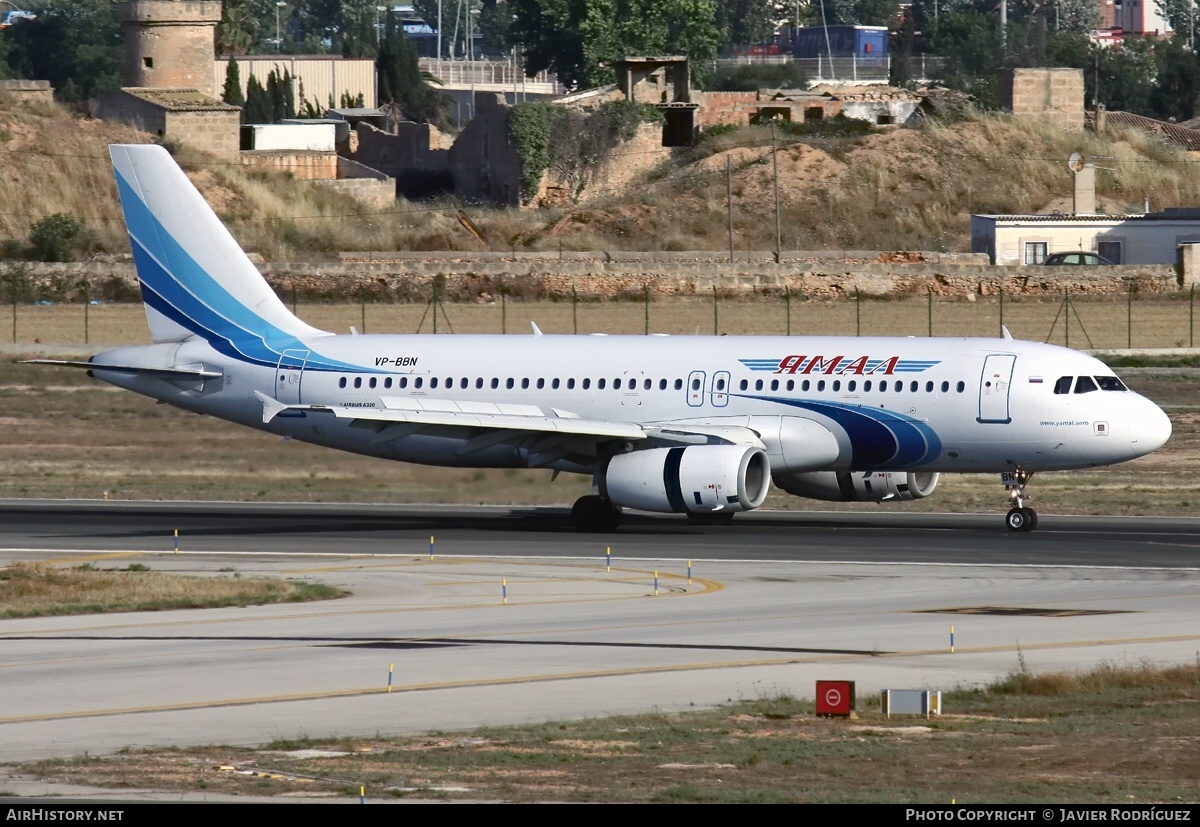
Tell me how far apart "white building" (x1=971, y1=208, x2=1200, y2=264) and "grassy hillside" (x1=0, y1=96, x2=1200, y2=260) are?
9.84 metres

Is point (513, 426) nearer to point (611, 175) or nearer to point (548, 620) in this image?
point (548, 620)

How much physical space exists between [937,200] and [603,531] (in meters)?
83.8

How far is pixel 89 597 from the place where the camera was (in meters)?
33.3

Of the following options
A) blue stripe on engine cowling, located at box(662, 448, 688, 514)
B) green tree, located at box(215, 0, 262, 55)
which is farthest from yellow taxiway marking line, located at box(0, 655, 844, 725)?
green tree, located at box(215, 0, 262, 55)

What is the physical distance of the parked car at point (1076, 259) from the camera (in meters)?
102

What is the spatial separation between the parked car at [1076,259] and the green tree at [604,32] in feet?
224

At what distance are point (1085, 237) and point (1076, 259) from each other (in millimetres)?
8054

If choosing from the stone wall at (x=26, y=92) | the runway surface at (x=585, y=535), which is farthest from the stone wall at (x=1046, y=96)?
the runway surface at (x=585, y=535)

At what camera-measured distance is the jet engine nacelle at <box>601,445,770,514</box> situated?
40.7 metres

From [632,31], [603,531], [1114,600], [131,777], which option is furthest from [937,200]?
[131,777]

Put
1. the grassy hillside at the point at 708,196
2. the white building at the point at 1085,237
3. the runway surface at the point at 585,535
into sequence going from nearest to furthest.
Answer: the runway surface at the point at 585,535
the white building at the point at 1085,237
the grassy hillside at the point at 708,196

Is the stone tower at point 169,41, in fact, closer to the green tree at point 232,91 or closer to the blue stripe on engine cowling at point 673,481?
the green tree at point 232,91

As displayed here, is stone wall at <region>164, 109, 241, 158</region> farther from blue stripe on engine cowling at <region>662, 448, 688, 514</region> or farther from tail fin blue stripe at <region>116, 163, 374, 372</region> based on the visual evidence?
blue stripe on engine cowling at <region>662, 448, 688, 514</region>

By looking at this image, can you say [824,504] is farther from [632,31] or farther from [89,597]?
[632,31]
